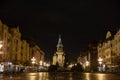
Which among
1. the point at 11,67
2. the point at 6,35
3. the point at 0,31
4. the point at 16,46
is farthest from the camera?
the point at 16,46

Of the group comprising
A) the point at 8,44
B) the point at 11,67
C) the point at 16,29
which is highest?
the point at 16,29

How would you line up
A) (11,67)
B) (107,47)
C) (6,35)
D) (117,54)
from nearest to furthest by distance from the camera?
(6,35) → (11,67) → (117,54) → (107,47)

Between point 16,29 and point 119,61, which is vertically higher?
point 16,29

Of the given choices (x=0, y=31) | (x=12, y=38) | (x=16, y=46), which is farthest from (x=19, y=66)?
(x=0, y=31)

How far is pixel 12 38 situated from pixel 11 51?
21.5 ft

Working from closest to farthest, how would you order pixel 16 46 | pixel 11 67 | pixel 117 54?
pixel 11 67, pixel 117 54, pixel 16 46

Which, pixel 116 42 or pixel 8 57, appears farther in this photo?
pixel 116 42

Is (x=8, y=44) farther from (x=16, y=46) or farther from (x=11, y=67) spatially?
(x=16, y=46)

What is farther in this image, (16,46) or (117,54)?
(16,46)

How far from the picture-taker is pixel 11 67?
139m

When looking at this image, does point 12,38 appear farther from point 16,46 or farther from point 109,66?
point 109,66

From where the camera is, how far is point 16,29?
159m

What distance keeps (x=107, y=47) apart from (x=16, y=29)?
55.6m

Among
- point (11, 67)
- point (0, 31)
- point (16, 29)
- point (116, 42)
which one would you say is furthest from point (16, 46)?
point (116, 42)
